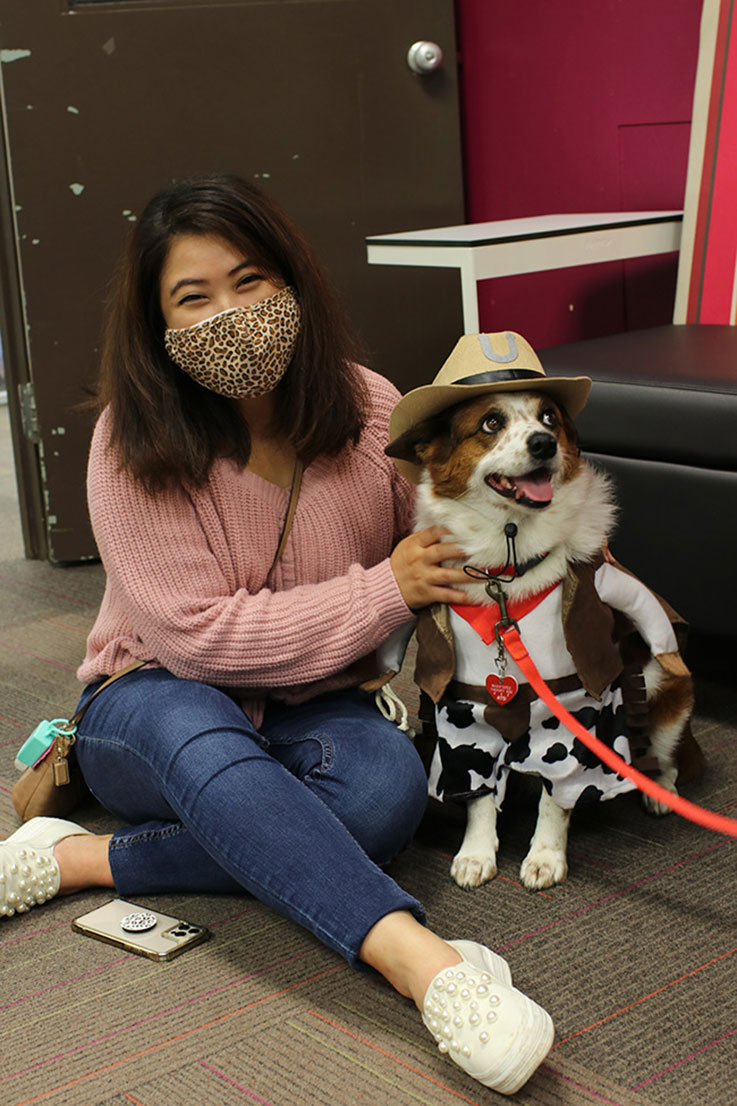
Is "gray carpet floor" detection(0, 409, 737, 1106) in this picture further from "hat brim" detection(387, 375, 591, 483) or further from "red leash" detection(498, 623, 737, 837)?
"hat brim" detection(387, 375, 591, 483)

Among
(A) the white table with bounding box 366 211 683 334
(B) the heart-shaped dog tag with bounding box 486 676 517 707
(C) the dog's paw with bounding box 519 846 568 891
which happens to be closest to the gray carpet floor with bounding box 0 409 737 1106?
(C) the dog's paw with bounding box 519 846 568 891


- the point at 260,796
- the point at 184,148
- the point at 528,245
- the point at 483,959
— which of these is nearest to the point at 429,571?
the point at 260,796

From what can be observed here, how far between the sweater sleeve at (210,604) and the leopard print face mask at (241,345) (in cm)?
16

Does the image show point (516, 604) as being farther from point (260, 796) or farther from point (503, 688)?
point (260, 796)

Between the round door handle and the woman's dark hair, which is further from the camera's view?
the round door handle

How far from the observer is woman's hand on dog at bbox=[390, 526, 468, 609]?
1532mm

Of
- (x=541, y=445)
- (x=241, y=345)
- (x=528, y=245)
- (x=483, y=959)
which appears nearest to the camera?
(x=483, y=959)

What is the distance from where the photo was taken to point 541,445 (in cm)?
141

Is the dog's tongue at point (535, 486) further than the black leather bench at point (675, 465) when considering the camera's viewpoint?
No

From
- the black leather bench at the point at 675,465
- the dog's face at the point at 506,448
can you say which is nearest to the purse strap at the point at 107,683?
the dog's face at the point at 506,448

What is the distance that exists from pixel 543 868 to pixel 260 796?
40 cm

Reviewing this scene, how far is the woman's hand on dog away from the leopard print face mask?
284 mm

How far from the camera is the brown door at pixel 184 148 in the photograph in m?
2.90

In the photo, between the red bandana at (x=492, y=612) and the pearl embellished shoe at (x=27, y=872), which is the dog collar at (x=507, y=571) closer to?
the red bandana at (x=492, y=612)
